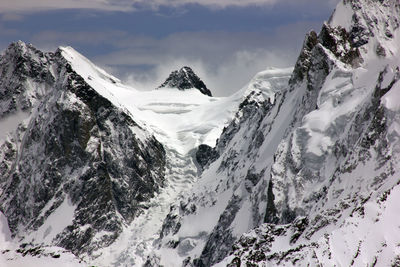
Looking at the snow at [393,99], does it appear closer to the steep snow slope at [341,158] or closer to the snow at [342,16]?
the steep snow slope at [341,158]

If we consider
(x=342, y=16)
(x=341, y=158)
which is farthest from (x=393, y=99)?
(x=342, y=16)

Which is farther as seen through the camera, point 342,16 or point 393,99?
point 342,16

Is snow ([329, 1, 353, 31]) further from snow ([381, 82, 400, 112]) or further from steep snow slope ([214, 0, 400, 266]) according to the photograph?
snow ([381, 82, 400, 112])

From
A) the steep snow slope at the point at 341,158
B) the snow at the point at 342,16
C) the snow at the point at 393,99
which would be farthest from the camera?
the snow at the point at 342,16

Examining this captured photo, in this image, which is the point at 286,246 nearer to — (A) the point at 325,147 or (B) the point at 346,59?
(A) the point at 325,147

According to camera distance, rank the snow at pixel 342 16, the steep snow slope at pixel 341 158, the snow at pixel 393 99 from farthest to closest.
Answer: the snow at pixel 342 16 → the snow at pixel 393 99 → the steep snow slope at pixel 341 158

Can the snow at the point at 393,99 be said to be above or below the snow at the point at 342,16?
below

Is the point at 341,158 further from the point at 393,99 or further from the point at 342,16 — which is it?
the point at 342,16

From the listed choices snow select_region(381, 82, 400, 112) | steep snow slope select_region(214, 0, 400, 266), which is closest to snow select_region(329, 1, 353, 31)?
steep snow slope select_region(214, 0, 400, 266)

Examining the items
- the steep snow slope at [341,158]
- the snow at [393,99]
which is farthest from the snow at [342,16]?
the snow at [393,99]

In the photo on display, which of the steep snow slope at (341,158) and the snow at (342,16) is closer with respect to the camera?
the steep snow slope at (341,158)

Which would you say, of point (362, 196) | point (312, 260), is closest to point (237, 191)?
point (362, 196)
